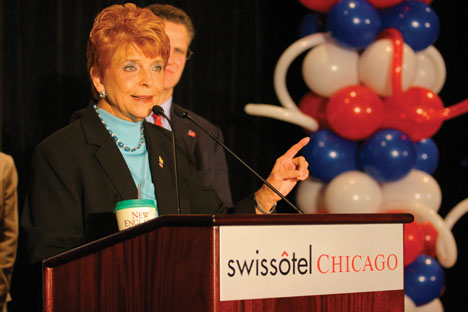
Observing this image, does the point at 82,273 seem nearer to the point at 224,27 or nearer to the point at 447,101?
the point at 224,27

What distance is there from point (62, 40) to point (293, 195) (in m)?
1.72

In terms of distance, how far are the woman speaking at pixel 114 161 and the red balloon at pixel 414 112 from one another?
1.51m

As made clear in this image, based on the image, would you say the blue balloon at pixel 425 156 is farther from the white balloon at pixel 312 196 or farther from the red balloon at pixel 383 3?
the red balloon at pixel 383 3

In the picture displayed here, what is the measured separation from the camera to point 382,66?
3.26 metres

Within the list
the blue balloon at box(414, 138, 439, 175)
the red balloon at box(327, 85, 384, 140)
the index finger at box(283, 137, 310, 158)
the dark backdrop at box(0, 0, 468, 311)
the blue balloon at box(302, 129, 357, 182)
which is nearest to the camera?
the index finger at box(283, 137, 310, 158)

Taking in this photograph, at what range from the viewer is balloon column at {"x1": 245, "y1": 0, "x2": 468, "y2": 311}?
3.23 meters

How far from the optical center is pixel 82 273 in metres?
1.31

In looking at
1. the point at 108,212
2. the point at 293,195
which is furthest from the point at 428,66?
the point at 108,212

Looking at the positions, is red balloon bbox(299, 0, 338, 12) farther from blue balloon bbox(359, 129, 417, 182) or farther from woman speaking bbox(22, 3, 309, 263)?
woman speaking bbox(22, 3, 309, 263)

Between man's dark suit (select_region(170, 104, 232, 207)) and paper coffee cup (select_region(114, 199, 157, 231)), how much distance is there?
1.49m

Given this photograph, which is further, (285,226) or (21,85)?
(21,85)

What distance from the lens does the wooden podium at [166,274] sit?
3.84 ft

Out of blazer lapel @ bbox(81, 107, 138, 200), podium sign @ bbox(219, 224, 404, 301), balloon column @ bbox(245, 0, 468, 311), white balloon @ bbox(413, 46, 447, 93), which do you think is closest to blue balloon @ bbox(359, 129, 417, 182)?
balloon column @ bbox(245, 0, 468, 311)

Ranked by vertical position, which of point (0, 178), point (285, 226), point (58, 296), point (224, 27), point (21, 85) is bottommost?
point (58, 296)
